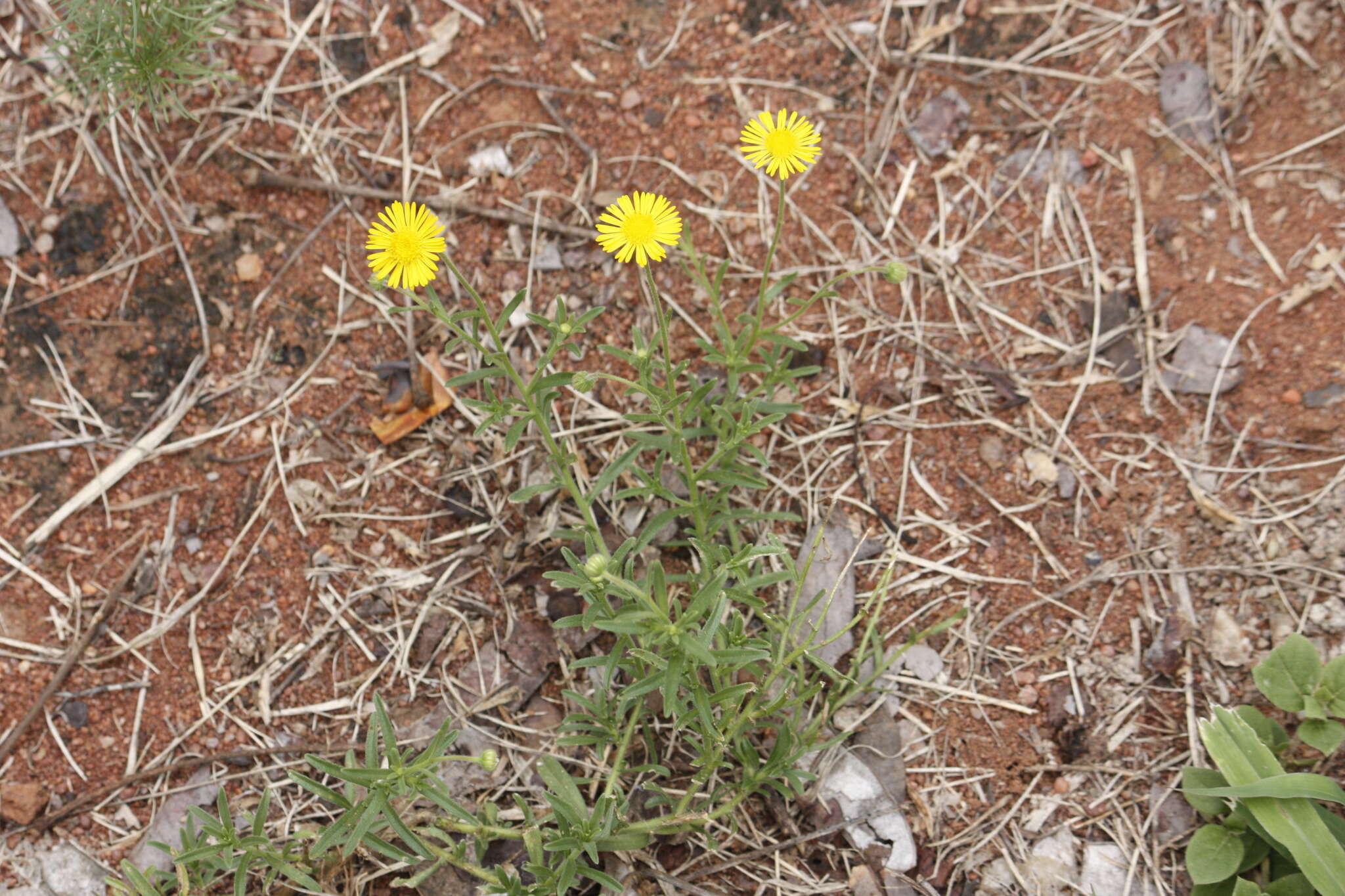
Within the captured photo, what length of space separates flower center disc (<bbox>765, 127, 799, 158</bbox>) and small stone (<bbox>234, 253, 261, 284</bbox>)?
191cm

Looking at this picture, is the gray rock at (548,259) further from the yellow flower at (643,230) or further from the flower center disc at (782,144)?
the flower center disc at (782,144)

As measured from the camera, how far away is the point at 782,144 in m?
2.56

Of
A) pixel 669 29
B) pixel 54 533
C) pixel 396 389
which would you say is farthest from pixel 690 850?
pixel 669 29

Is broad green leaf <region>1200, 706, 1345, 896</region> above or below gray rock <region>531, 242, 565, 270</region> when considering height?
below

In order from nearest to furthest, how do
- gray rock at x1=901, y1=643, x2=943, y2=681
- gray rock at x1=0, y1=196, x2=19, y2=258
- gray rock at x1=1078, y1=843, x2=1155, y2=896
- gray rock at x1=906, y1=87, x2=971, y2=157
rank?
gray rock at x1=1078, y1=843, x2=1155, y2=896, gray rock at x1=901, y1=643, x2=943, y2=681, gray rock at x1=0, y1=196, x2=19, y2=258, gray rock at x1=906, y1=87, x2=971, y2=157

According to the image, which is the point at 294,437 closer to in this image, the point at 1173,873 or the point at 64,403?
the point at 64,403

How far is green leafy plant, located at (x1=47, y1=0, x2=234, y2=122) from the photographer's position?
2.95 metres

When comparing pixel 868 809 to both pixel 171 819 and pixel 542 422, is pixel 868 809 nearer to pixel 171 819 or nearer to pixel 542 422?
pixel 542 422

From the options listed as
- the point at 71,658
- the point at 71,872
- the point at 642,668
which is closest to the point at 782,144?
the point at 642,668

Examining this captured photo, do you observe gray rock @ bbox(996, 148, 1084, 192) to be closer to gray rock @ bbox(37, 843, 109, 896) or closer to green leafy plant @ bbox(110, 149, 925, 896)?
green leafy plant @ bbox(110, 149, 925, 896)

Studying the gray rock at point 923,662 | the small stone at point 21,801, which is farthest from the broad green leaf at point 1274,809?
the small stone at point 21,801

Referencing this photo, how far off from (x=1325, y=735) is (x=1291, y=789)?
9.6 inches


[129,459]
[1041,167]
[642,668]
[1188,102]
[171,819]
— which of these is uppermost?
[1188,102]

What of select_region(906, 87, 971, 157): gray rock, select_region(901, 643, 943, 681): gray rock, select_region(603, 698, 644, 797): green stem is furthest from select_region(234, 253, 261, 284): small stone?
select_region(901, 643, 943, 681): gray rock
